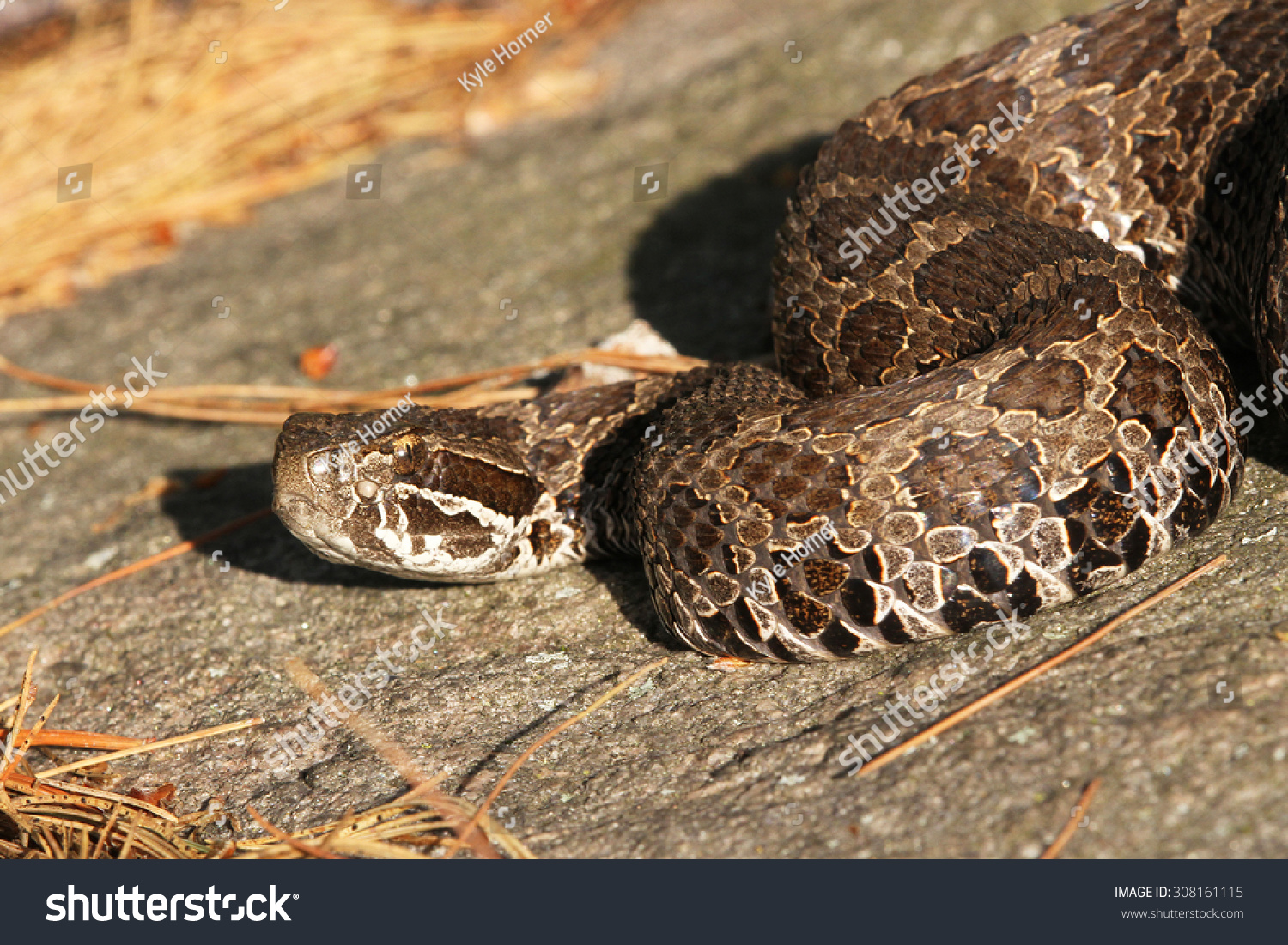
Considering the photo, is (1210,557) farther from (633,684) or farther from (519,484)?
(519,484)

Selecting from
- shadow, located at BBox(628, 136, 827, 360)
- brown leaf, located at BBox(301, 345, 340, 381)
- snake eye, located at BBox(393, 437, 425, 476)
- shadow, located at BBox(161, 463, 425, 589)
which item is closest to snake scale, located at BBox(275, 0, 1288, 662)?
snake eye, located at BBox(393, 437, 425, 476)

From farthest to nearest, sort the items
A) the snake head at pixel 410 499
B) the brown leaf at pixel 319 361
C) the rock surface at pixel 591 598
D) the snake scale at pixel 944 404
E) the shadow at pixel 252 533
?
1. the brown leaf at pixel 319 361
2. the shadow at pixel 252 533
3. the snake head at pixel 410 499
4. the snake scale at pixel 944 404
5. the rock surface at pixel 591 598

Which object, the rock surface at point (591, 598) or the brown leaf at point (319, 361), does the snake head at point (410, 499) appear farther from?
the brown leaf at point (319, 361)

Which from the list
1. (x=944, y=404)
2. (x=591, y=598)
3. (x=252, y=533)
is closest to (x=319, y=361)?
(x=252, y=533)

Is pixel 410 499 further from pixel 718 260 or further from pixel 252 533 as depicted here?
pixel 718 260

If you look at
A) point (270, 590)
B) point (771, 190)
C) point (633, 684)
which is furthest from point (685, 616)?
point (771, 190)

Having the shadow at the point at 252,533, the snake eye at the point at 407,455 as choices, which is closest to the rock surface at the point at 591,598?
the shadow at the point at 252,533

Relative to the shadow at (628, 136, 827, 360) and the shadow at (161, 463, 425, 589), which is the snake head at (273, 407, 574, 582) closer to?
the shadow at (161, 463, 425, 589)
